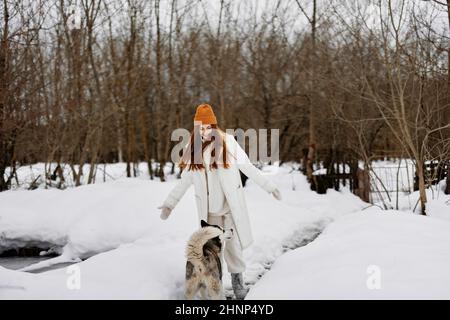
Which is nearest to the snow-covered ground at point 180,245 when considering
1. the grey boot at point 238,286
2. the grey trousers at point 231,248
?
the grey boot at point 238,286

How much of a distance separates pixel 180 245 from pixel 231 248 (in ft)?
5.42

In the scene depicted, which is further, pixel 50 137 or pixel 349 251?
pixel 50 137

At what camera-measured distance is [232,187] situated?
4.17m

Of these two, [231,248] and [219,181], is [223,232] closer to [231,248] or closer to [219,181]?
[231,248]

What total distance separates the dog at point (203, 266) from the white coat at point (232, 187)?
44 cm

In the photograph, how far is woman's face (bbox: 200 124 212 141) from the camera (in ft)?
13.7

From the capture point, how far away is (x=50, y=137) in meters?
10.9

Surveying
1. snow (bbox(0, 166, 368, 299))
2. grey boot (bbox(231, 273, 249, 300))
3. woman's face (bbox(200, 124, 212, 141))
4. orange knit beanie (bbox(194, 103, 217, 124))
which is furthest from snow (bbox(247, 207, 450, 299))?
orange knit beanie (bbox(194, 103, 217, 124))

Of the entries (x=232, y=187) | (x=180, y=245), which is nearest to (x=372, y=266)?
(x=232, y=187)

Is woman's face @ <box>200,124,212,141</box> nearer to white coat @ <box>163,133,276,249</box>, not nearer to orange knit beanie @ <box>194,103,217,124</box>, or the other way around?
orange knit beanie @ <box>194,103,217,124</box>

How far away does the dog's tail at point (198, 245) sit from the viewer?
3.64 m

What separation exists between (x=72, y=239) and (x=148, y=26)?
34.2ft
